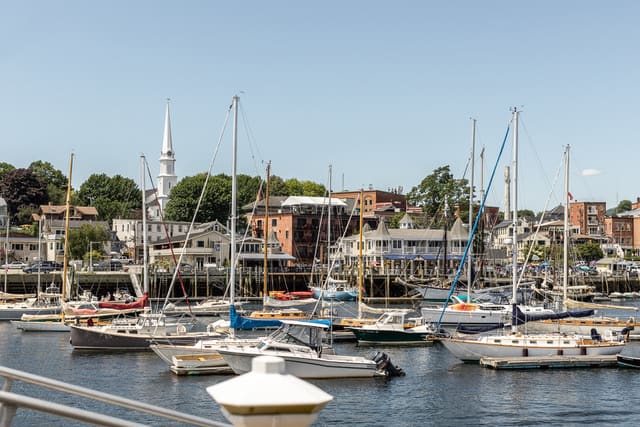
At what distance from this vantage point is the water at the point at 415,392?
98.3ft

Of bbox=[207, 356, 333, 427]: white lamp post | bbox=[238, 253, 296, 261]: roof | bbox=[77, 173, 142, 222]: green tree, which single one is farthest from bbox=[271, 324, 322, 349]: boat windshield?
bbox=[77, 173, 142, 222]: green tree

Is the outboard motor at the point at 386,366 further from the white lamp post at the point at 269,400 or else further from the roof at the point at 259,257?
the roof at the point at 259,257

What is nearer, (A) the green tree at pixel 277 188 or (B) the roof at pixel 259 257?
(B) the roof at pixel 259 257

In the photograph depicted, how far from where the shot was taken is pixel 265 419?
172 inches

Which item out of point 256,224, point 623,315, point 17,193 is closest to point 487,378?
point 623,315

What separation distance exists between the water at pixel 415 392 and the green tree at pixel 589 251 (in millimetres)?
102879

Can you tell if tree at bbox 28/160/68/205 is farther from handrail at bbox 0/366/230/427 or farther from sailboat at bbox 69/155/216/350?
handrail at bbox 0/366/230/427

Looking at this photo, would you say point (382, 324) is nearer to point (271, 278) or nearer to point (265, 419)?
point (265, 419)

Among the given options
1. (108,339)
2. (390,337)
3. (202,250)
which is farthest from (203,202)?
(390,337)

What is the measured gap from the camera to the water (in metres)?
30.0

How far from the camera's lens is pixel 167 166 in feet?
577

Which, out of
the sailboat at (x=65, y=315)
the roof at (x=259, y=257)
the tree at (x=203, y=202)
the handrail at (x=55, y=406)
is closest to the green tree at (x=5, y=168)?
the tree at (x=203, y=202)

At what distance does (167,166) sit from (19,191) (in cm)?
3279

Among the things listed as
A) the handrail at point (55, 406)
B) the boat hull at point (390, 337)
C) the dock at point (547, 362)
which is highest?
the handrail at point (55, 406)
